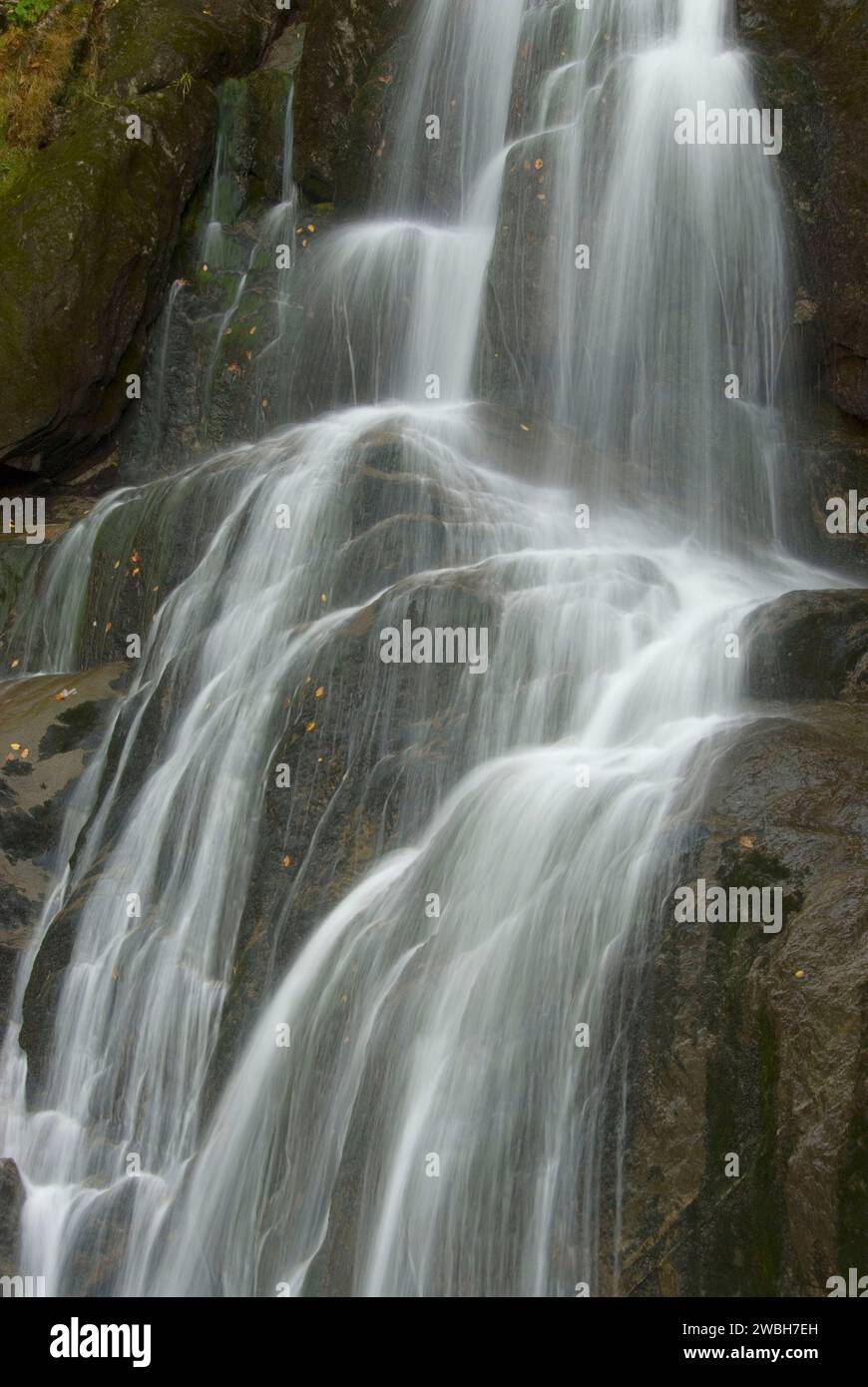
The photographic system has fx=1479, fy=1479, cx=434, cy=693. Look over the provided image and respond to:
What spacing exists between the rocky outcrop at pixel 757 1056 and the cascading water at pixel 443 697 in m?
0.21

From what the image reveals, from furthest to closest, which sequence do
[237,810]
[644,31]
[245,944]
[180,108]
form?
[180,108] < [644,31] < [237,810] < [245,944]

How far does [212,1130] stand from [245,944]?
915mm

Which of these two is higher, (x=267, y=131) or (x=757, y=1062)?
(x=267, y=131)

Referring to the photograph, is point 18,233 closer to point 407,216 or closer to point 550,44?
point 407,216

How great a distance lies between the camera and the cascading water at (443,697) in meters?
5.69

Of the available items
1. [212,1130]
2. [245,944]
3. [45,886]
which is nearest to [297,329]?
[45,886]

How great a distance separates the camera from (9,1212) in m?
7.20

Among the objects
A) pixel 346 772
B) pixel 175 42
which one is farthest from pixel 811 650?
pixel 175 42

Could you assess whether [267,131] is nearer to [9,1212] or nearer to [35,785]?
[35,785]

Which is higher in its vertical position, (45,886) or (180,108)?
(180,108)

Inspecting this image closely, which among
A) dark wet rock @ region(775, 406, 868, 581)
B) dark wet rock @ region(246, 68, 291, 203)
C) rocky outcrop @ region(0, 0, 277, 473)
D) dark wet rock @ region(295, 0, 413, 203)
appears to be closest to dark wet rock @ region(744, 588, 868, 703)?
dark wet rock @ region(775, 406, 868, 581)

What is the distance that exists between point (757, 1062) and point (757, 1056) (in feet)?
0.07

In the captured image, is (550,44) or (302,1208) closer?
(302,1208)

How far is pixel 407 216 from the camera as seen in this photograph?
12.0 metres
